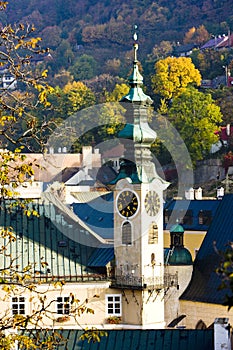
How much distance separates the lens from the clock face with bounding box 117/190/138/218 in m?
44.1

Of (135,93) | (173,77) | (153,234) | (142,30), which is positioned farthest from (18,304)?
(142,30)

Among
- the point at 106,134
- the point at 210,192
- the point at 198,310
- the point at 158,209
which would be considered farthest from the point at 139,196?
the point at 106,134

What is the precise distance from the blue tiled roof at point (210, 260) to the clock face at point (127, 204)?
11.1 feet

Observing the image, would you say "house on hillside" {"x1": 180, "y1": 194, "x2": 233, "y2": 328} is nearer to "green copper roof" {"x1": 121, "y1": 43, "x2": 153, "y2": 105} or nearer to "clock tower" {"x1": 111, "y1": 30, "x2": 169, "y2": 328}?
"clock tower" {"x1": 111, "y1": 30, "x2": 169, "y2": 328}

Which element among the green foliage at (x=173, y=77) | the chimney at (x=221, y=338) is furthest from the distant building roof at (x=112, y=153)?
the chimney at (x=221, y=338)

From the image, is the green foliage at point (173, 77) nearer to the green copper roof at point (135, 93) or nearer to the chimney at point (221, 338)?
the green copper roof at point (135, 93)

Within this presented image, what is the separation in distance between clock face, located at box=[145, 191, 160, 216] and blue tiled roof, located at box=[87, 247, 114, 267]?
2.00 meters

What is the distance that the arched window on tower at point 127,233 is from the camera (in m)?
44.4

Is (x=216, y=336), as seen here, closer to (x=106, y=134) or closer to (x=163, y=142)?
(x=163, y=142)

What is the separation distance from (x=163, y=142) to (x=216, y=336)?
6090cm

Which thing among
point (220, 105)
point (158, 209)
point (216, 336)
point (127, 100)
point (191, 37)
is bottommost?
point (216, 336)

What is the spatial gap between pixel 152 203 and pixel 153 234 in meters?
1.14

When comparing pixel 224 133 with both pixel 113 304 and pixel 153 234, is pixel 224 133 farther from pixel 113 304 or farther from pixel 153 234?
pixel 113 304

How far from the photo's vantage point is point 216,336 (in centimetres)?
3350
